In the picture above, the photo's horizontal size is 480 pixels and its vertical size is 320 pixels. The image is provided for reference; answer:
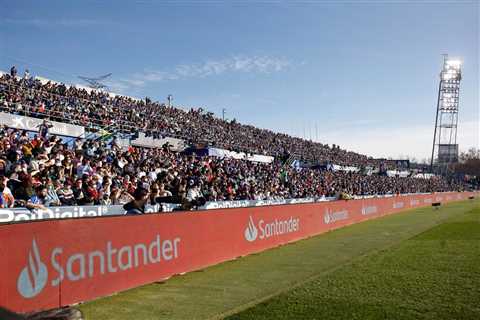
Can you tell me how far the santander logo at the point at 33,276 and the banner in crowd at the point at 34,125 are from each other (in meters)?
12.4

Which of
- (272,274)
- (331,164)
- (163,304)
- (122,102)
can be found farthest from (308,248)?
(331,164)

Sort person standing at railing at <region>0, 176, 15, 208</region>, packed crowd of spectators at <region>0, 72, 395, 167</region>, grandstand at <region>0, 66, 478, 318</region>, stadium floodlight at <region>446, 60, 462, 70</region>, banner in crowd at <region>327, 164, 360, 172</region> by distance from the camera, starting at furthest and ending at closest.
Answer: stadium floodlight at <region>446, 60, 462, 70</region> → banner in crowd at <region>327, 164, 360, 172</region> → packed crowd of spectators at <region>0, 72, 395, 167</region> → person standing at railing at <region>0, 176, 15, 208</region> → grandstand at <region>0, 66, 478, 318</region>

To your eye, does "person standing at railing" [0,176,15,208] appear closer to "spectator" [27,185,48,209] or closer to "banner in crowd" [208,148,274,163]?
"spectator" [27,185,48,209]

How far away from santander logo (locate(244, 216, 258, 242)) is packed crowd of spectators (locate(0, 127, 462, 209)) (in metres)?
2.33

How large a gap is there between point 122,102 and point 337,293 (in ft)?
82.1

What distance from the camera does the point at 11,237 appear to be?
6.69 m

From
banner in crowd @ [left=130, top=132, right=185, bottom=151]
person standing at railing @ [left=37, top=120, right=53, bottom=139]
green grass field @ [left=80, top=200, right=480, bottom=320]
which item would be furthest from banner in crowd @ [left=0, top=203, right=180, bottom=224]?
banner in crowd @ [left=130, top=132, right=185, bottom=151]

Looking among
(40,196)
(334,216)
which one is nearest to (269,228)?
(40,196)

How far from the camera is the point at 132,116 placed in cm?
2720

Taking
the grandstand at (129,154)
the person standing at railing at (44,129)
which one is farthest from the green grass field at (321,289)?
the person standing at railing at (44,129)

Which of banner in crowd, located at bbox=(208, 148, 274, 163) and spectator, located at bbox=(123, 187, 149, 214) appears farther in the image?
banner in crowd, located at bbox=(208, 148, 274, 163)

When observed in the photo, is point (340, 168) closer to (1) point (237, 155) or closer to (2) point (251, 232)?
(1) point (237, 155)

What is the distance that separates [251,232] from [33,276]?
8.06 m

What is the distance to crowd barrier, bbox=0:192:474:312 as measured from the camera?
6.79m
